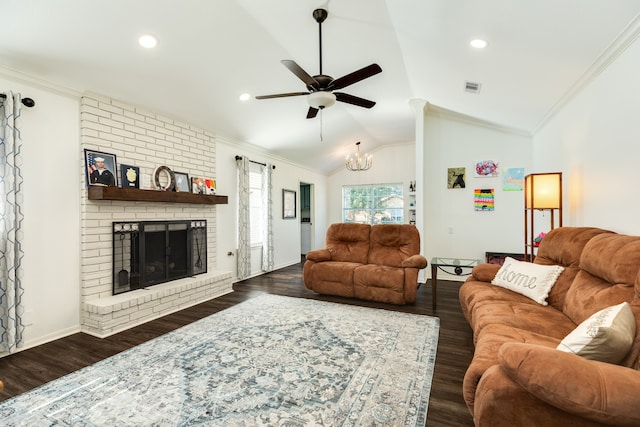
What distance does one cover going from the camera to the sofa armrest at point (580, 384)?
98 centimetres

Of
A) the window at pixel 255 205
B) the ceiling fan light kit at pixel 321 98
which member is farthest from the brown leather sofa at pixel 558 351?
the window at pixel 255 205

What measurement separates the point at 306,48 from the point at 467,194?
3.52 metres

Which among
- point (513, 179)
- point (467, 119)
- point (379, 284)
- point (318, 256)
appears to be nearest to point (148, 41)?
point (318, 256)

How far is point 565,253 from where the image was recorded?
2.50 meters

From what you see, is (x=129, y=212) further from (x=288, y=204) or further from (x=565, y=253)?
(x=565, y=253)

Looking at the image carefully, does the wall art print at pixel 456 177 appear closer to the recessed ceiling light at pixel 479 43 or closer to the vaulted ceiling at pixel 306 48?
the vaulted ceiling at pixel 306 48

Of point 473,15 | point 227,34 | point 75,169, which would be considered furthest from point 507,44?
point 75,169

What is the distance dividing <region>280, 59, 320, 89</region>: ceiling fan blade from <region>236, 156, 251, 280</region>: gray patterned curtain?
2937 mm

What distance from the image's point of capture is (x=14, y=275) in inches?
101

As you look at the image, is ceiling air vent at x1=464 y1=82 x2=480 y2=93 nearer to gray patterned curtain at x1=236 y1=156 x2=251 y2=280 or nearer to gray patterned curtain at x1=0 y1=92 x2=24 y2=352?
gray patterned curtain at x1=236 y1=156 x2=251 y2=280

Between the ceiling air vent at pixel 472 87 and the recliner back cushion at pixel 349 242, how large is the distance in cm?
226

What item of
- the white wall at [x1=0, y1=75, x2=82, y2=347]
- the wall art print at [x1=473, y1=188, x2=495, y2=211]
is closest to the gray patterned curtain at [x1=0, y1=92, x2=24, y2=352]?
the white wall at [x1=0, y1=75, x2=82, y2=347]

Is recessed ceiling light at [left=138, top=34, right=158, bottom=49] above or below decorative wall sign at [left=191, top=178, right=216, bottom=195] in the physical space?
above

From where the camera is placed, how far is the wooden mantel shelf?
3.08 m
